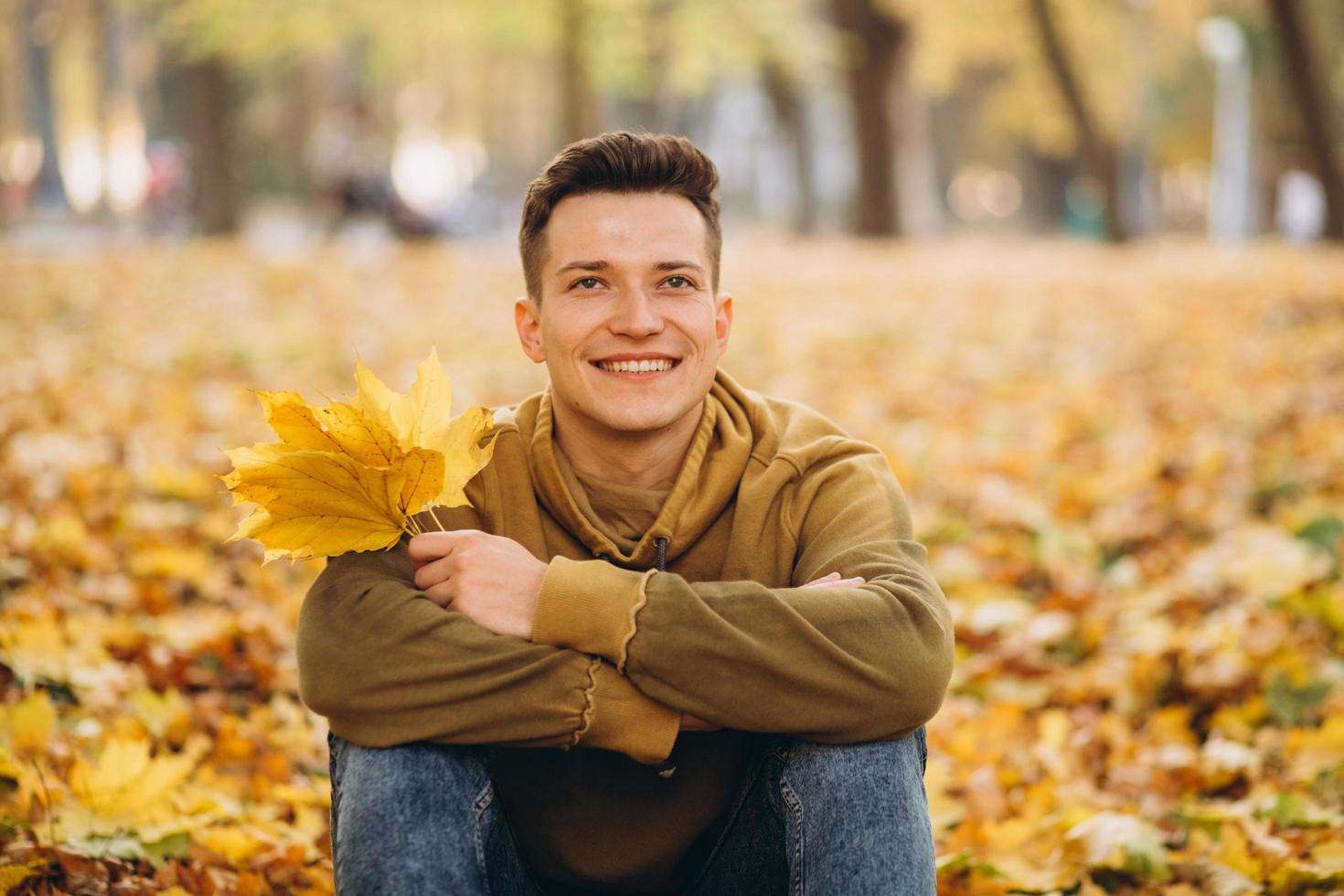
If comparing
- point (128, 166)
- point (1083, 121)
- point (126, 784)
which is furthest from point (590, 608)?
point (128, 166)

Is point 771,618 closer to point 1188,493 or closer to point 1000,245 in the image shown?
point 1188,493

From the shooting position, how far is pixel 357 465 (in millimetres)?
2143

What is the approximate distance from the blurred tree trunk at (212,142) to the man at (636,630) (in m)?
16.7

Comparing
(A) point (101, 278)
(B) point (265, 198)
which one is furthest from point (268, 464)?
(B) point (265, 198)

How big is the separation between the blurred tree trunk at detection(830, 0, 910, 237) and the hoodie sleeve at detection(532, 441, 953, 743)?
19.1m

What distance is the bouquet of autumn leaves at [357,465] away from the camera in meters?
2.10

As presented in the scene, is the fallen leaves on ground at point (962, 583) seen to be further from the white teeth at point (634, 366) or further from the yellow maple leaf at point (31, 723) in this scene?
the white teeth at point (634, 366)

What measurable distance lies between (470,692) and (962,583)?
310 centimetres

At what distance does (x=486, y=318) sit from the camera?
11.1 metres

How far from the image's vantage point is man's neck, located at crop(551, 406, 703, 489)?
8.13 feet

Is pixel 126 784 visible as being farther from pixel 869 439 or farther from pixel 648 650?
pixel 869 439

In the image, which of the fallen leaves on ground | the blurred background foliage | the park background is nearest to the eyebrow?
the fallen leaves on ground

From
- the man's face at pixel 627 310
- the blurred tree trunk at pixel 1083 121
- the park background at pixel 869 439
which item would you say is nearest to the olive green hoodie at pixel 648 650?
the man's face at pixel 627 310

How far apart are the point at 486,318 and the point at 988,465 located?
5679 millimetres
